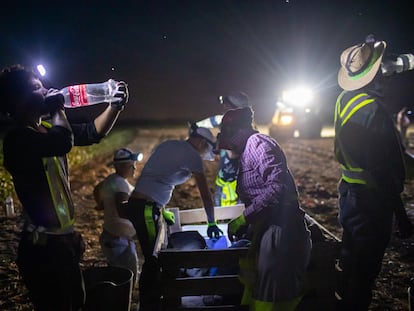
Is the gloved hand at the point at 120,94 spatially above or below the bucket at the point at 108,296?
above

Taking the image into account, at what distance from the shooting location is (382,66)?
363 cm


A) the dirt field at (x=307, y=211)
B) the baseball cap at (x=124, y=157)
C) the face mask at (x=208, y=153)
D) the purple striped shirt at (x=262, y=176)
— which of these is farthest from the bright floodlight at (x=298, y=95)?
the purple striped shirt at (x=262, y=176)

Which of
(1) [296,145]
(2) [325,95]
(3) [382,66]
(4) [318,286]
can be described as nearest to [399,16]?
(2) [325,95]

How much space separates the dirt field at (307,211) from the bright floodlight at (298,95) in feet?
9.94

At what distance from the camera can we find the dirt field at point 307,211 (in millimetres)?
4746

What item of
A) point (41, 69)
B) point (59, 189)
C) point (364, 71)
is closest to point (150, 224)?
point (59, 189)

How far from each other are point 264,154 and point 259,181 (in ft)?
0.70

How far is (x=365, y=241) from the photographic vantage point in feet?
11.3

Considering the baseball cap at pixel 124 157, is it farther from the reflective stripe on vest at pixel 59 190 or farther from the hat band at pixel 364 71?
the hat band at pixel 364 71

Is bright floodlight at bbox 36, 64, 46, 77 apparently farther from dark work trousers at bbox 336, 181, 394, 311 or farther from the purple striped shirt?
dark work trousers at bbox 336, 181, 394, 311

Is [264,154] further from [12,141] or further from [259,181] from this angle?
[12,141]

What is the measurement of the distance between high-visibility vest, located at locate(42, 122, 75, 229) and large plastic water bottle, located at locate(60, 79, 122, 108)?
18.9 inches

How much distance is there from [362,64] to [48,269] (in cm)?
315

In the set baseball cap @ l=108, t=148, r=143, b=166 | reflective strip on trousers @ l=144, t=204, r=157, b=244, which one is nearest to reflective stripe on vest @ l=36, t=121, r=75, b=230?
reflective strip on trousers @ l=144, t=204, r=157, b=244
